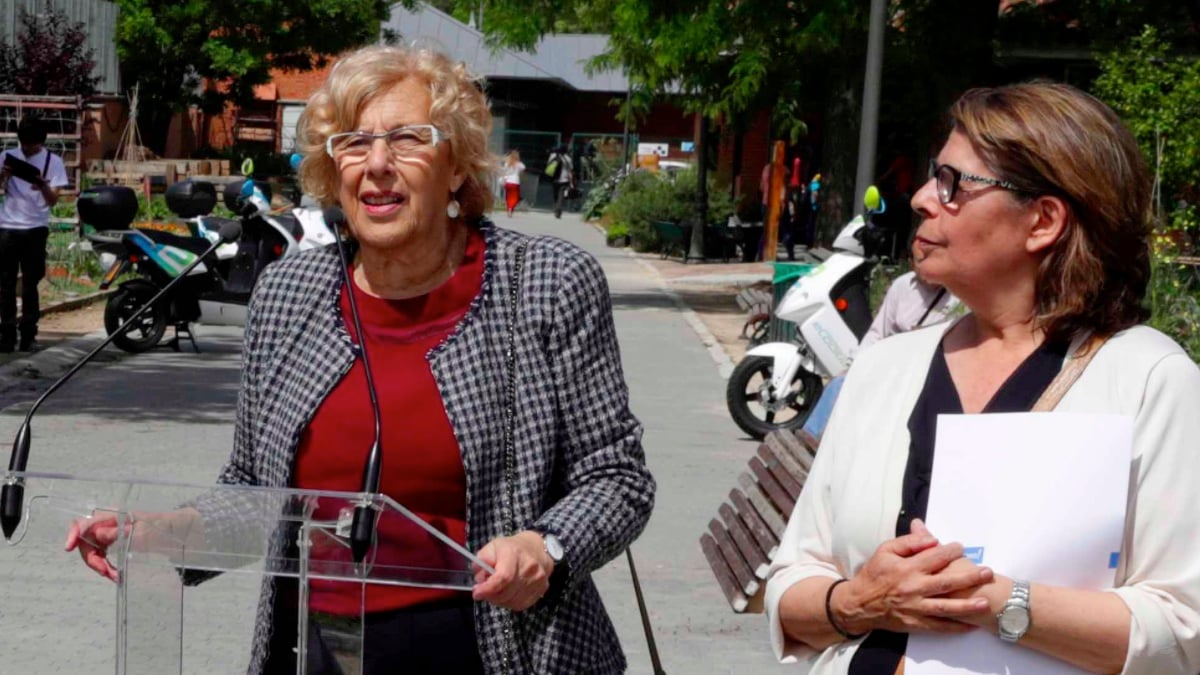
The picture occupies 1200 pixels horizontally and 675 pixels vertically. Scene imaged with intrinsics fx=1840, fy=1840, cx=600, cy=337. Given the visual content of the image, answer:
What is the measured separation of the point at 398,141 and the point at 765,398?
916 centimetres

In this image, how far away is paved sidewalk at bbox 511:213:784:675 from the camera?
716cm

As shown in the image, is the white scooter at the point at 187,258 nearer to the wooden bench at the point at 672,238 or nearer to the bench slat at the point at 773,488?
the bench slat at the point at 773,488

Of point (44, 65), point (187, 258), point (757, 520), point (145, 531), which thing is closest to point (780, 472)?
point (757, 520)

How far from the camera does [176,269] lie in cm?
1705

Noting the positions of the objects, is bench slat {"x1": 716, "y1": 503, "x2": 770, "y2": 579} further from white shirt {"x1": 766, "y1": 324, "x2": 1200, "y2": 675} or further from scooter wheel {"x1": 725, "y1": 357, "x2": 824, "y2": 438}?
scooter wheel {"x1": 725, "y1": 357, "x2": 824, "y2": 438}

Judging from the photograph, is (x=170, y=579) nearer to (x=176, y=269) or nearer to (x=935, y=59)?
(x=176, y=269)

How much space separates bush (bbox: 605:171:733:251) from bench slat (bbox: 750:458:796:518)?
2750 cm

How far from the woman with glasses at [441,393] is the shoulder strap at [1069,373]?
2.46 ft

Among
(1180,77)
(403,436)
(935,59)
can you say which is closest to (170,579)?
(403,436)

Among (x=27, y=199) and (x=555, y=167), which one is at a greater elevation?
(x=27, y=199)

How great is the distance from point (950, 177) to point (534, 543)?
2.86 feet

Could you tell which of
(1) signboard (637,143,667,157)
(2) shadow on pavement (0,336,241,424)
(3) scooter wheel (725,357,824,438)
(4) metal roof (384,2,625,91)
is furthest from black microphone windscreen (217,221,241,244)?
(4) metal roof (384,2,625,91)

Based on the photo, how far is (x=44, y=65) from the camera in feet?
118

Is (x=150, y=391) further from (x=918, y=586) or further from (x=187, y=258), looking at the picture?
(x=918, y=586)
